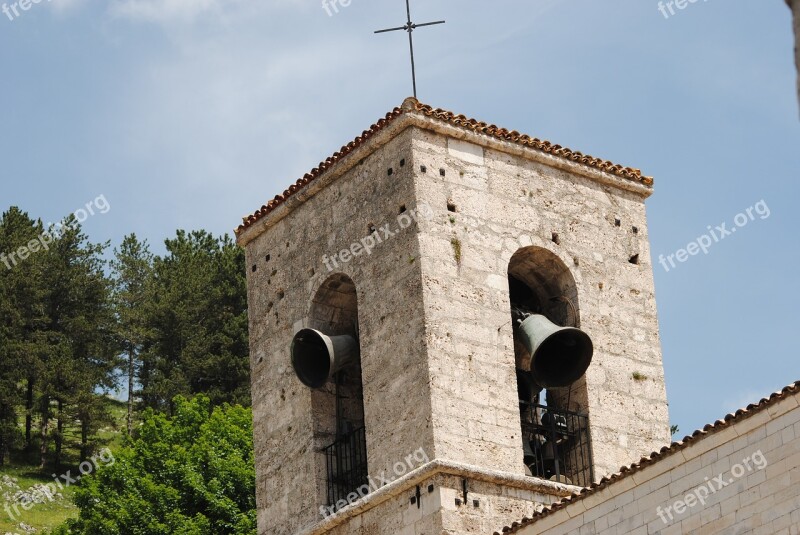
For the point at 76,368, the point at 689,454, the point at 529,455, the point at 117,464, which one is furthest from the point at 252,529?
the point at 76,368

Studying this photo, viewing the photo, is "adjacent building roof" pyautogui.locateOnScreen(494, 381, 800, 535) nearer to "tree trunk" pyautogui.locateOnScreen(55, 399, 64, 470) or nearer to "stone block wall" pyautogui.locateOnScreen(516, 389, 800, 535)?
"stone block wall" pyautogui.locateOnScreen(516, 389, 800, 535)

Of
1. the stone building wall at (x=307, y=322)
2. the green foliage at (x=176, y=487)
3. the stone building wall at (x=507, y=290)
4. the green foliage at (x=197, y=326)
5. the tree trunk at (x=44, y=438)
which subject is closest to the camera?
the stone building wall at (x=507, y=290)

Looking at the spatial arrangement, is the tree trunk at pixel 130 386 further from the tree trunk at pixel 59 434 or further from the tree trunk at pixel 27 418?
the tree trunk at pixel 27 418

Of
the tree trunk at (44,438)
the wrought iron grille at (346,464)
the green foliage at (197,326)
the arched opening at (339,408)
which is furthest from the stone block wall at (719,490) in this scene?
the tree trunk at (44,438)

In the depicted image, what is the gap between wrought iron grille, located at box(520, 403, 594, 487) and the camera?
61.6ft

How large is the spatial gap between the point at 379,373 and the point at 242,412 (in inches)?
867

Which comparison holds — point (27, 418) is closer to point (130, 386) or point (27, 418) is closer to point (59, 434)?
point (59, 434)

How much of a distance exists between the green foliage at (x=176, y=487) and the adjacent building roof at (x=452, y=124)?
45.3 feet

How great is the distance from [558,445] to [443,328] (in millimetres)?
2035

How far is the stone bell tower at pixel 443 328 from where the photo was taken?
18.0 metres

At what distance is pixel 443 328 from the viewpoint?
18297 millimetres

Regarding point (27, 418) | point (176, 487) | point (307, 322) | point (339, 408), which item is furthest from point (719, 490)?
point (27, 418)

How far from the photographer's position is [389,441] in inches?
718

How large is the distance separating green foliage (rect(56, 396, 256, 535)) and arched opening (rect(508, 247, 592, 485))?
15053 mm
